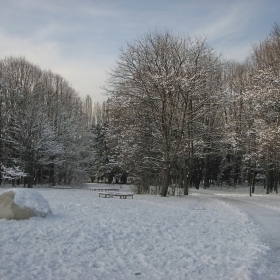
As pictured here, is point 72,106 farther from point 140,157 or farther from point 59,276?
point 59,276

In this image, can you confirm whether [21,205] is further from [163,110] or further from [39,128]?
[39,128]

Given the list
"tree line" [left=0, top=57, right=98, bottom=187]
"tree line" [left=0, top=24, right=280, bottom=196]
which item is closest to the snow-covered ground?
"tree line" [left=0, top=24, right=280, bottom=196]

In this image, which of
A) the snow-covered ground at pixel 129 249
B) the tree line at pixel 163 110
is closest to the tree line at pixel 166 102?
the tree line at pixel 163 110

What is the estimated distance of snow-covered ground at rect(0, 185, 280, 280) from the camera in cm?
614

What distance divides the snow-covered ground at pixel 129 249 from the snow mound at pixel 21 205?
274mm

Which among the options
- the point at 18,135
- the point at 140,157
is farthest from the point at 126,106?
the point at 18,135

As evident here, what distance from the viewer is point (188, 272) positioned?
6270 mm

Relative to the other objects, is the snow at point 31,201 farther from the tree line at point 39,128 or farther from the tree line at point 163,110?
the tree line at point 39,128

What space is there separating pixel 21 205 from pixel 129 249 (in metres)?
4.55

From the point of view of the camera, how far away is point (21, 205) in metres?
10.4

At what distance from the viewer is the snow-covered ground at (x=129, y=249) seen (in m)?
6.14

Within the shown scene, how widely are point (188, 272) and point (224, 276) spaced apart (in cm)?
67

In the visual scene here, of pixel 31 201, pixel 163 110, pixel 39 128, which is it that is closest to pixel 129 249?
pixel 31 201

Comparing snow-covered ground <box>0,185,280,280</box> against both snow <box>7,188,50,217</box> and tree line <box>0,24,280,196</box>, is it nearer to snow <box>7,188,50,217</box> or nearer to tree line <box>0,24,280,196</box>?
snow <box>7,188,50,217</box>
